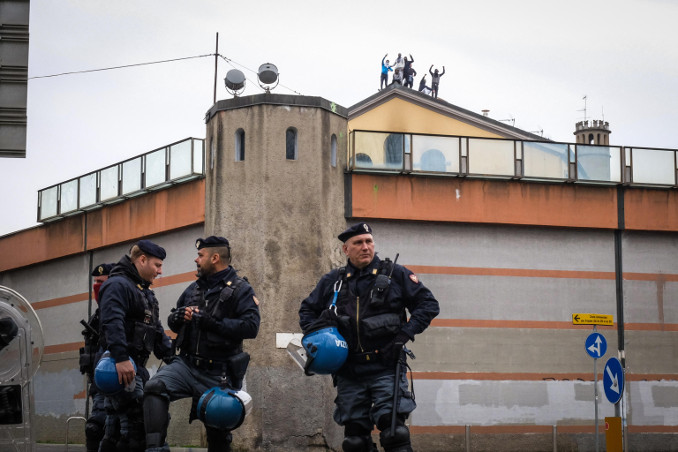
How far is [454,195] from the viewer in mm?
22766

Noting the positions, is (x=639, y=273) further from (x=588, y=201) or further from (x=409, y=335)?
(x=409, y=335)

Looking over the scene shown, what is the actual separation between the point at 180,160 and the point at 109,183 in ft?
11.2

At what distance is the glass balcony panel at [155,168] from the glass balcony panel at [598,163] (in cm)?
900

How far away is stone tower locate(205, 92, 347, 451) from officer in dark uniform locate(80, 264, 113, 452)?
7228 mm

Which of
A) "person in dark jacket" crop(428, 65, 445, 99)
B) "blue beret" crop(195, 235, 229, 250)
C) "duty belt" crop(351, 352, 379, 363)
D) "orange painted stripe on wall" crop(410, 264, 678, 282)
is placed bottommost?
"duty belt" crop(351, 352, 379, 363)

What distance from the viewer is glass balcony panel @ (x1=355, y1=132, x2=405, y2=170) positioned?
22328 millimetres

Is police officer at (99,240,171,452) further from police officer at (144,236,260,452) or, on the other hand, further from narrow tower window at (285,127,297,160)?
narrow tower window at (285,127,297,160)

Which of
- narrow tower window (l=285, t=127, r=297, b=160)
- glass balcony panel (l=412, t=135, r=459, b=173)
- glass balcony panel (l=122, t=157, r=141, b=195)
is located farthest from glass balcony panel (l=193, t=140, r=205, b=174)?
glass balcony panel (l=412, t=135, r=459, b=173)

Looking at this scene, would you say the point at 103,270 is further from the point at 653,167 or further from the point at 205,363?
the point at 653,167

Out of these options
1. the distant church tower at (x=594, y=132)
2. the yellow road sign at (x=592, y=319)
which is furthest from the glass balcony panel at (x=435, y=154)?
the distant church tower at (x=594, y=132)

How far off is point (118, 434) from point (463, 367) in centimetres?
1325

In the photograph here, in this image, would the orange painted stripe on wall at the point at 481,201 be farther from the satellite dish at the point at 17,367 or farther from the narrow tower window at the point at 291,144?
the satellite dish at the point at 17,367

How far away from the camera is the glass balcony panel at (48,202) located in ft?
94.3

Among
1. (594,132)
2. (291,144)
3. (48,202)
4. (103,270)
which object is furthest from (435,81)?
(594,132)
